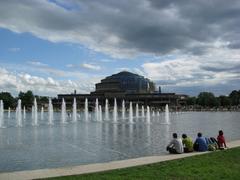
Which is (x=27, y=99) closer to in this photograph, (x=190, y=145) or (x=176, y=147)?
(x=190, y=145)

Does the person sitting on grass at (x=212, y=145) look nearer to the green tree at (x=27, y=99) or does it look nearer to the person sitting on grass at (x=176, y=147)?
the person sitting on grass at (x=176, y=147)

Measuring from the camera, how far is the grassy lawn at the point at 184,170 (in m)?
14.4

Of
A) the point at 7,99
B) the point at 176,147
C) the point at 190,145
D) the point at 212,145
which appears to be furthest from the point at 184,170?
the point at 7,99

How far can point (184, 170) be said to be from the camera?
15.7m

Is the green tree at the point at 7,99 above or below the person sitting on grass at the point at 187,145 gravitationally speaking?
above

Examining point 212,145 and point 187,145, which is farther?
point 212,145

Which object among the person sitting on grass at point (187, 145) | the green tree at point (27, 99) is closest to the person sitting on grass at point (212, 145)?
the person sitting on grass at point (187, 145)

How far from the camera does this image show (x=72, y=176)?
14.5m

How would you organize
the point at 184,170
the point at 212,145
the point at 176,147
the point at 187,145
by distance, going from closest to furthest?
the point at 184,170
the point at 176,147
the point at 187,145
the point at 212,145

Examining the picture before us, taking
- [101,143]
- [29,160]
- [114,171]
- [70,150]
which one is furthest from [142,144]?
[114,171]

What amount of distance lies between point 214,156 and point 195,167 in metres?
3.53

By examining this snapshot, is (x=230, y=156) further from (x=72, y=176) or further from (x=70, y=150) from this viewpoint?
(x=70, y=150)

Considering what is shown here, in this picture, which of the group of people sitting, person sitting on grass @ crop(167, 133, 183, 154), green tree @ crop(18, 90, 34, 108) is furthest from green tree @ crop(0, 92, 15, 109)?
person sitting on grass @ crop(167, 133, 183, 154)

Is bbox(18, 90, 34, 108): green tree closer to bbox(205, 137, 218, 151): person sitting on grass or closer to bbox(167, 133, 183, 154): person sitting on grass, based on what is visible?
bbox(205, 137, 218, 151): person sitting on grass
